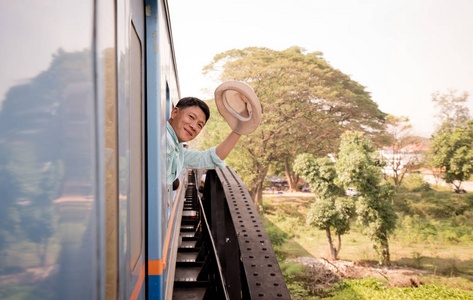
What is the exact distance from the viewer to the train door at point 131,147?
86 cm

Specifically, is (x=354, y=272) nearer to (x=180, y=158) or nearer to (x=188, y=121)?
(x=180, y=158)

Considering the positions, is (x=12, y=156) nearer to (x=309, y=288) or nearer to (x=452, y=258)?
(x=309, y=288)

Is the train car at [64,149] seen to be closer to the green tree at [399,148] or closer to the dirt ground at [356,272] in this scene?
the dirt ground at [356,272]

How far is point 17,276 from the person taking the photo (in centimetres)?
46

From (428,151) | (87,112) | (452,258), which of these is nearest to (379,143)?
(428,151)

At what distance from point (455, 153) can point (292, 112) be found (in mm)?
11759

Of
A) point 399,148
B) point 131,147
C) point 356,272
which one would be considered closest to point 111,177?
point 131,147

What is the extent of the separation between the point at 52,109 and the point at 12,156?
0.11m

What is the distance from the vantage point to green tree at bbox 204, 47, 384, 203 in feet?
74.7

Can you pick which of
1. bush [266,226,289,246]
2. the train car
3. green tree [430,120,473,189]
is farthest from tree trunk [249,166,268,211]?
the train car

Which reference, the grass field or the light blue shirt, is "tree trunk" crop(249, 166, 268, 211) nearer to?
the grass field

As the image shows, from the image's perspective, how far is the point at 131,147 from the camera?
3.76 ft

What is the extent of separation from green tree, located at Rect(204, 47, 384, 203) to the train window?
20994mm

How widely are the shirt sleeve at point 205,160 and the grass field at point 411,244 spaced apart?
13566mm
